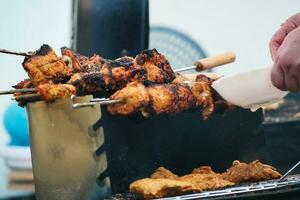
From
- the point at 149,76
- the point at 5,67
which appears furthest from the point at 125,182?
the point at 5,67

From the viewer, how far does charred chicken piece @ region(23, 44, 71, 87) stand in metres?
2.30

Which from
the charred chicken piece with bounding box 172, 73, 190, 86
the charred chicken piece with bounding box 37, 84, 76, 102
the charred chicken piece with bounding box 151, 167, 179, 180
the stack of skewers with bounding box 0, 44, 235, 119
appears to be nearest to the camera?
the charred chicken piece with bounding box 37, 84, 76, 102

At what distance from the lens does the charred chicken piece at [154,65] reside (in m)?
2.59

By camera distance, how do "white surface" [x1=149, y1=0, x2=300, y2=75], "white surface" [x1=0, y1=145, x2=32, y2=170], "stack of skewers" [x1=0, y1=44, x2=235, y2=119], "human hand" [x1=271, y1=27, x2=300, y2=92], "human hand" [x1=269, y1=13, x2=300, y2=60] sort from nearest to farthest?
"human hand" [x1=271, y1=27, x2=300, y2=92], "human hand" [x1=269, y1=13, x2=300, y2=60], "stack of skewers" [x1=0, y1=44, x2=235, y2=119], "white surface" [x1=0, y1=145, x2=32, y2=170], "white surface" [x1=149, y1=0, x2=300, y2=75]

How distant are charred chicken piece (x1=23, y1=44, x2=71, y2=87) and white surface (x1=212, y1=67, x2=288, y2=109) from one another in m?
0.73

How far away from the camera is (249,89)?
237cm

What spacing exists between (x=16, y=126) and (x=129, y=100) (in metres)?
1.71

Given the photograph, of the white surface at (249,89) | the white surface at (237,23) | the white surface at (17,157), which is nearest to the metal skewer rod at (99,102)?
the white surface at (249,89)

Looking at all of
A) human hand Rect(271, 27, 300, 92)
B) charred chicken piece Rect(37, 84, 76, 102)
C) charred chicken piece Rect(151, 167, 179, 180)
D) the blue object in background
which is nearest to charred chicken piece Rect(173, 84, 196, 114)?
charred chicken piece Rect(151, 167, 179, 180)

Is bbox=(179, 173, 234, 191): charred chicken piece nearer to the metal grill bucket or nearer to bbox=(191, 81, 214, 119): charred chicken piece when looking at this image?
bbox=(191, 81, 214, 119): charred chicken piece

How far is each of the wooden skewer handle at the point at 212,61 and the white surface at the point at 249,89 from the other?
230mm

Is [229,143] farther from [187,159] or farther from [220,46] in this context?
[220,46]

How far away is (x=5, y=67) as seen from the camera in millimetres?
4453

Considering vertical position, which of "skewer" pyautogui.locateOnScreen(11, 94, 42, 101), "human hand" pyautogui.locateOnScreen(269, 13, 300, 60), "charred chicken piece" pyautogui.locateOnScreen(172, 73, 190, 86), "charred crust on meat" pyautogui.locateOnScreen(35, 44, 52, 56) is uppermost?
"human hand" pyautogui.locateOnScreen(269, 13, 300, 60)
